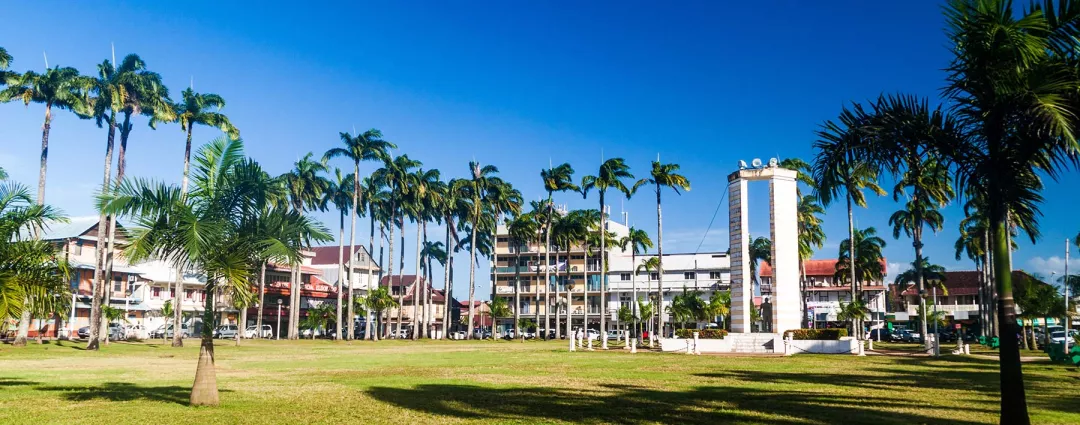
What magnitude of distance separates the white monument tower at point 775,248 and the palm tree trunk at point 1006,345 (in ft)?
Answer: 132

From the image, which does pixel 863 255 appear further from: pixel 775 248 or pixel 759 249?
pixel 775 248

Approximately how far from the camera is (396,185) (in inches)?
3605

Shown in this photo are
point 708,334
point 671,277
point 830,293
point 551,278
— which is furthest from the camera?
point 551,278

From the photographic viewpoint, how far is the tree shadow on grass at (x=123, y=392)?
18.3 meters

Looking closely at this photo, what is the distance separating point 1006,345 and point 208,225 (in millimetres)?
14714

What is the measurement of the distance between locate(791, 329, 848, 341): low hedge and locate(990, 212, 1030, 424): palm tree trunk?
38662 millimetres

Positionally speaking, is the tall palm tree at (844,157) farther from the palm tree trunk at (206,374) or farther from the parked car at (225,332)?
the parked car at (225,332)

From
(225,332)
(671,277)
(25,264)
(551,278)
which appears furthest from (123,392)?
(551,278)

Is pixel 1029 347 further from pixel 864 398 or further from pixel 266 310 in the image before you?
pixel 266 310

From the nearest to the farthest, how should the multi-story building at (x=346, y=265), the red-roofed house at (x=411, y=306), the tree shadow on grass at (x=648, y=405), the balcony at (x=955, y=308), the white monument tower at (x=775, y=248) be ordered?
1. the tree shadow on grass at (x=648, y=405)
2. the white monument tower at (x=775, y=248)
3. the balcony at (x=955, y=308)
4. the multi-story building at (x=346, y=265)
5. the red-roofed house at (x=411, y=306)

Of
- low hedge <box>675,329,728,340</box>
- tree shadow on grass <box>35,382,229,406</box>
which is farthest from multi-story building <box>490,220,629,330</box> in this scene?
tree shadow on grass <box>35,382,229,406</box>

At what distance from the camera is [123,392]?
1972 cm

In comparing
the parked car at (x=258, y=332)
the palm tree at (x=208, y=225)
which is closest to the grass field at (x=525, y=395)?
the palm tree at (x=208, y=225)

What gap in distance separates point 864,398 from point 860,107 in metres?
9.31
